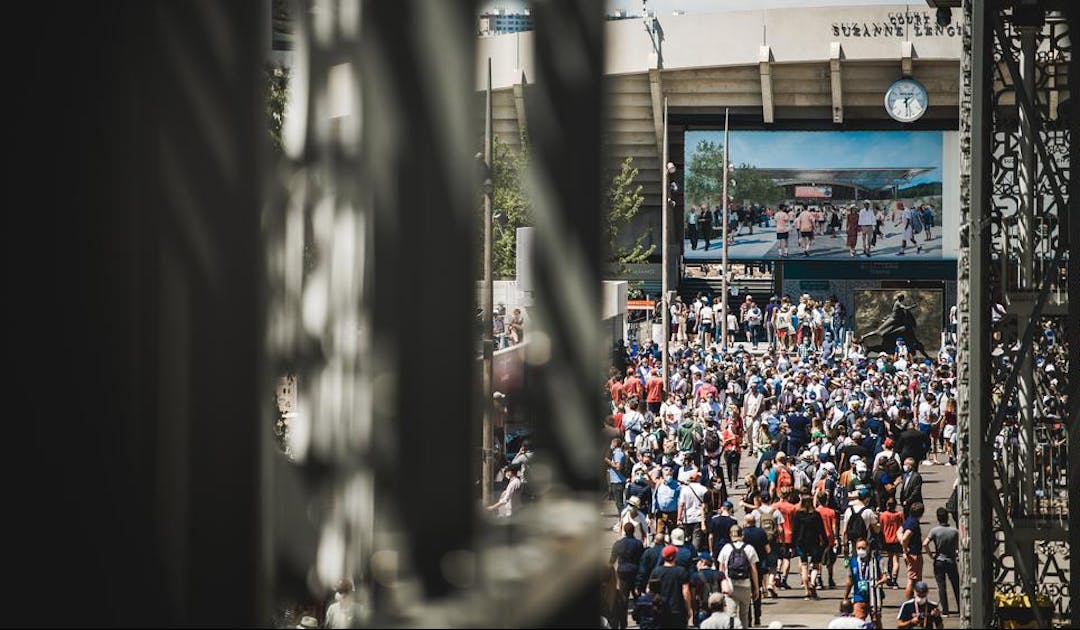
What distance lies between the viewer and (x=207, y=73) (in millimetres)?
1986

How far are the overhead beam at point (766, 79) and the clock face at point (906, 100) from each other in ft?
13.8

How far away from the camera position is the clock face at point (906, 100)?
53.9 metres

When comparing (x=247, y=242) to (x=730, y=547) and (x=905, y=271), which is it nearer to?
(x=730, y=547)

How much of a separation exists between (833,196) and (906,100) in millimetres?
5166

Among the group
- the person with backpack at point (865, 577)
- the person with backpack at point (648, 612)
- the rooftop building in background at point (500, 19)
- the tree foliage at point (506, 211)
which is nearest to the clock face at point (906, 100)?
the tree foliage at point (506, 211)

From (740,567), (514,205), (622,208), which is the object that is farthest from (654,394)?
(622,208)

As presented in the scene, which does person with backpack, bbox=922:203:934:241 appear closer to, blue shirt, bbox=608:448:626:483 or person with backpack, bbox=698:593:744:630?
blue shirt, bbox=608:448:626:483

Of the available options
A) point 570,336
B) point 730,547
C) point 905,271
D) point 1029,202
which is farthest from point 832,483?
point 905,271

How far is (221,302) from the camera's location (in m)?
2.06

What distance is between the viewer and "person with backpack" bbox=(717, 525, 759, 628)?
1359 centimetres

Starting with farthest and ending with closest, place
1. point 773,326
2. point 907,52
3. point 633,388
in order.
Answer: point 907,52 → point 773,326 → point 633,388

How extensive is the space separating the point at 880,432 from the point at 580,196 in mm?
21057

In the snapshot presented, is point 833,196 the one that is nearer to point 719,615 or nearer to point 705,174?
point 705,174

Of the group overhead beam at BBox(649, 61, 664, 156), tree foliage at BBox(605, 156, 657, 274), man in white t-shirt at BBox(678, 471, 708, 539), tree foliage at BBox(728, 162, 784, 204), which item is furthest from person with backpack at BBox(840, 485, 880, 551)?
tree foliage at BBox(728, 162, 784, 204)
